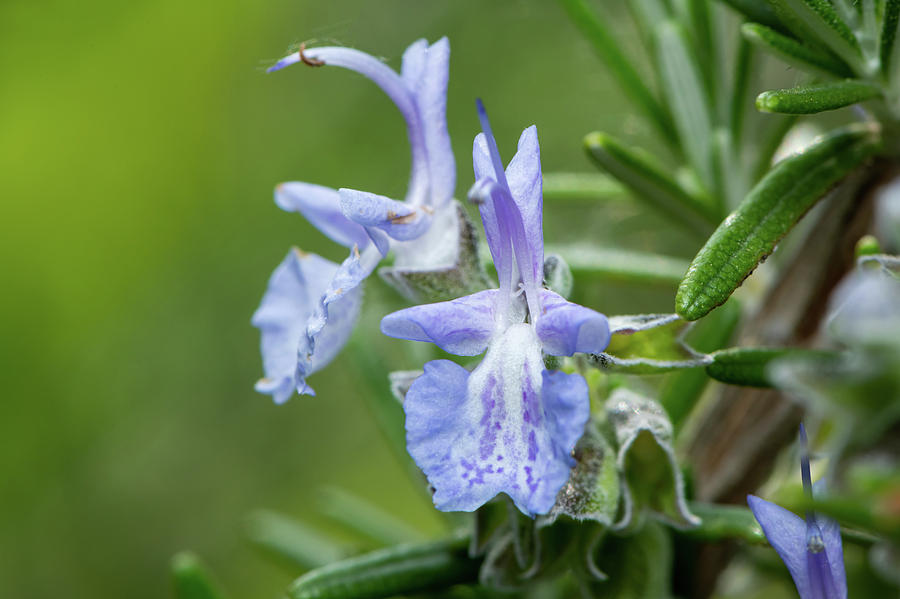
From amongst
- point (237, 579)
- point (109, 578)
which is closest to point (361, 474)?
point (237, 579)

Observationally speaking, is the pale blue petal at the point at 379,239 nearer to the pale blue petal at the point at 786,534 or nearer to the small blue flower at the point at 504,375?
the small blue flower at the point at 504,375

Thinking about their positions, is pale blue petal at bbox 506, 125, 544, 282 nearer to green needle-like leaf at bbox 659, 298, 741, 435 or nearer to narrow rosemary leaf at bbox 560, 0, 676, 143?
green needle-like leaf at bbox 659, 298, 741, 435

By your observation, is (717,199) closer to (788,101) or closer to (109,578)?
(788,101)

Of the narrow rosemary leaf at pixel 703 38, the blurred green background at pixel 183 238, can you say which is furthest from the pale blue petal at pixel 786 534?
the blurred green background at pixel 183 238

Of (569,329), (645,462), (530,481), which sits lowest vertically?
(645,462)

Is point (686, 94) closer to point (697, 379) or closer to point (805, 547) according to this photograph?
point (697, 379)

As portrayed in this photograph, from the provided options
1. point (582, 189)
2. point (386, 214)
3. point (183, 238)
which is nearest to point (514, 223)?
point (386, 214)
